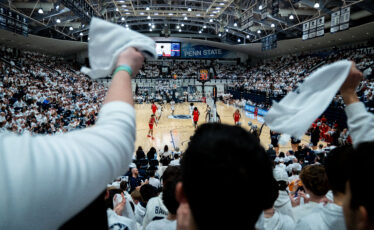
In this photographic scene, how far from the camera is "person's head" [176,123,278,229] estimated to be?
0.70 meters

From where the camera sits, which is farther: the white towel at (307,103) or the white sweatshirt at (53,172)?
the white towel at (307,103)

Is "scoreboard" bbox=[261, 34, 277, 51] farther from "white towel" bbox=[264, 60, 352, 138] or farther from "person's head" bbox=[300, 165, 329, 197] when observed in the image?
"white towel" bbox=[264, 60, 352, 138]

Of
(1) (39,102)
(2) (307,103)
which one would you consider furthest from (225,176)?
(1) (39,102)

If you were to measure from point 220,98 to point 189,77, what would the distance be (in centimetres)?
644

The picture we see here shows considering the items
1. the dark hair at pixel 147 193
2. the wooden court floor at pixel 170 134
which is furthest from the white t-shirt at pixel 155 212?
the wooden court floor at pixel 170 134

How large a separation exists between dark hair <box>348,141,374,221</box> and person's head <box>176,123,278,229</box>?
0.40 m

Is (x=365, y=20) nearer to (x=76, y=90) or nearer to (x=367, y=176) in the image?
(x=367, y=176)

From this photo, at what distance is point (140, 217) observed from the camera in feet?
11.3

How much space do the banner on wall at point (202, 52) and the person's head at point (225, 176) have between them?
41.8m

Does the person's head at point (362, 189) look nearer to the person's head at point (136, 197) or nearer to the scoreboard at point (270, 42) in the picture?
the person's head at point (136, 197)

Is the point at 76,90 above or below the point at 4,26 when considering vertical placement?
below

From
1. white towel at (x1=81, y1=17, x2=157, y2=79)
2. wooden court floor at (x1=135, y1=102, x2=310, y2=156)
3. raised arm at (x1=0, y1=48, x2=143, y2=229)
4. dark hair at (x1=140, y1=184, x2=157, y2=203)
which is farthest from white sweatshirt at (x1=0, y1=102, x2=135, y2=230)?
wooden court floor at (x1=135, y1=102, x2=310, y2=156)

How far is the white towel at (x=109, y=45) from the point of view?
3.08ft

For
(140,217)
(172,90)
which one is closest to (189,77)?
(172,90)
